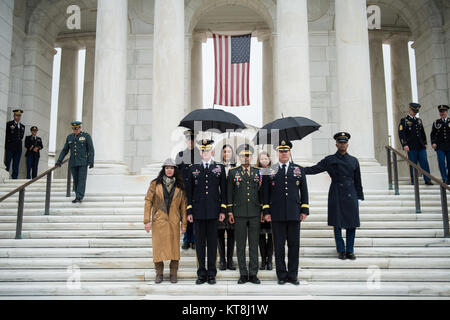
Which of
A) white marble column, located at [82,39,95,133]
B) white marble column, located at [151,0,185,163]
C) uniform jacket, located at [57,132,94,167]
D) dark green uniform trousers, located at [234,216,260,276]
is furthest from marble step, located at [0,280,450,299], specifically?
white marble column, located at [82,39,95,133]

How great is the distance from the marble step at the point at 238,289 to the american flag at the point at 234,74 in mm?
9870

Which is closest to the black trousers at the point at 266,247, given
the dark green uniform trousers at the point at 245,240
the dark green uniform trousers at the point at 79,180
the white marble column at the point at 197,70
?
the dark green uniform trousers at the point at 245,240

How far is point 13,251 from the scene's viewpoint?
8.72 metres

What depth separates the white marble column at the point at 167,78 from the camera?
13445 mm

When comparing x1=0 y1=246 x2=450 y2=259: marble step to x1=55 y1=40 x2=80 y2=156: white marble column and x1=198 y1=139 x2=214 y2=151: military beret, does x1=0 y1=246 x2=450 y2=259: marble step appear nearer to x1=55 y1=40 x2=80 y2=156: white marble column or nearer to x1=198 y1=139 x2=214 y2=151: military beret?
x1=198 y1=139 x2=214 y2=151: military beret

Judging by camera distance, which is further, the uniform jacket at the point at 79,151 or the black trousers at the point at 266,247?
the uniform jacket at the point at 79,151

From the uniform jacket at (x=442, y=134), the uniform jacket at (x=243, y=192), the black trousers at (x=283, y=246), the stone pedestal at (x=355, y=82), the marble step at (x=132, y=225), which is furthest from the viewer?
the stone pedestal at (x=355, y=82)

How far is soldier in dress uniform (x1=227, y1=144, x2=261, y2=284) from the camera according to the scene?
7070mm

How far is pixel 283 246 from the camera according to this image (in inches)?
280

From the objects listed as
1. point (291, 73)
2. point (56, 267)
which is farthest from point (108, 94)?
point (56, 267)

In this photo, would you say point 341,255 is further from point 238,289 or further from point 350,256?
point 238,289

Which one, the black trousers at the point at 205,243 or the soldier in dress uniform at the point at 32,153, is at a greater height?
the soldier in dress uniform at the point at 32,153

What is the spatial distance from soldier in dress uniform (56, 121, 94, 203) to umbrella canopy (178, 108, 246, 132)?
13.3 ft

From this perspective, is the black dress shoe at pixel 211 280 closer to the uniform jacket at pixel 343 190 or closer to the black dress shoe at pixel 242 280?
the black dress shoe at pixel 242 280
